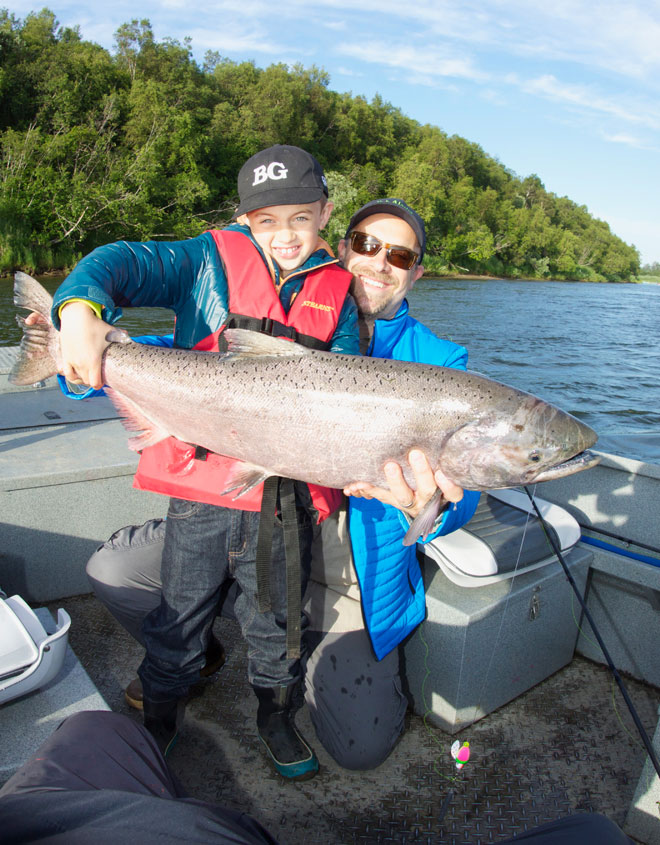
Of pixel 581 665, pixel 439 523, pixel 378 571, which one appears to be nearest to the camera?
pixel 439 523

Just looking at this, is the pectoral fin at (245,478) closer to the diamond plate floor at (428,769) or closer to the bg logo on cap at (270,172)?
the bg logo on cap at (270,172)

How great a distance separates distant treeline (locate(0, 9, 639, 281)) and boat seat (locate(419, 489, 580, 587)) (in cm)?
3209

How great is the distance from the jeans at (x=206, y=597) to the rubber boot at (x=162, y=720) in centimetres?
4

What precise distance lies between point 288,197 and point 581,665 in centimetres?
341

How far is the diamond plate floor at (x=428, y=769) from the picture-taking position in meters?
2.89

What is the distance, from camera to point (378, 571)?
330cm

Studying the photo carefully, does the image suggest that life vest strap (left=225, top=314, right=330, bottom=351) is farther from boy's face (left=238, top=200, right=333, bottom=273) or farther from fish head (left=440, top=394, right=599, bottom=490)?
fish head (left=440, top=394, right=599, bottom=490)

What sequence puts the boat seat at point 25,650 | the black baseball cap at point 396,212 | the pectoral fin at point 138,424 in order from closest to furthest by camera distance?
the boat seat at point 25,650, the pectoral fin at point 138,424, the black baseball cap at point 396,212

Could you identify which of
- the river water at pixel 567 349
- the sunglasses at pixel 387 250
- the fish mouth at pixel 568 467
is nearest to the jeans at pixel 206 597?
the fish mouth at pixel 568 467

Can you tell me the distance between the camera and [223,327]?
2.90 meters

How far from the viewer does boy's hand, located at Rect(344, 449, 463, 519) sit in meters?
2.65

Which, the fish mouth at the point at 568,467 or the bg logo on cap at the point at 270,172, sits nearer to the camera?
the fish mouth at the point at 568,467

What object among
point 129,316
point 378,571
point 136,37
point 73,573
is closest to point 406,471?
point 378,571

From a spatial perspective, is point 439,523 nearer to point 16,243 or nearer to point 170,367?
point 170,367
